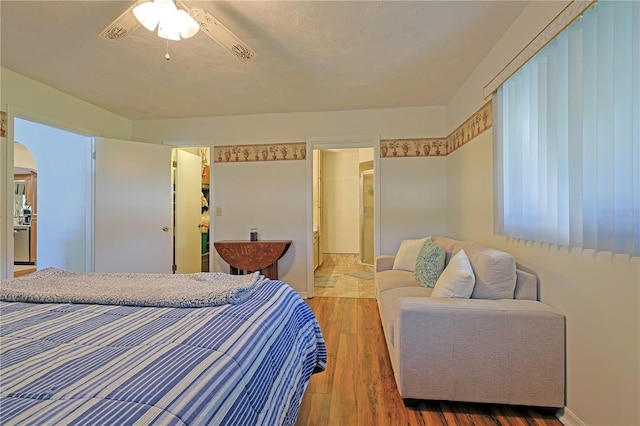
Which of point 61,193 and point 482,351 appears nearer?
point 482,351

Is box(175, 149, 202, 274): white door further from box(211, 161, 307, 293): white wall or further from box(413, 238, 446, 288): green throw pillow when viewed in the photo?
box(413, 238, 446, 288): green throw pillow

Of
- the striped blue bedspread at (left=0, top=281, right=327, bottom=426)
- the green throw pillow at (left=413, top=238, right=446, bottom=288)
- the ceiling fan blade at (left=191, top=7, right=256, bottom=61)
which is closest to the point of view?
the striped blue bedspread at (left=0, top=281, right=327, bottom=426)

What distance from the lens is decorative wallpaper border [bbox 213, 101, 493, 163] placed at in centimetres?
319

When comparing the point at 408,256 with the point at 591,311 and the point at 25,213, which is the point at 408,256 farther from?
the point at 25,213

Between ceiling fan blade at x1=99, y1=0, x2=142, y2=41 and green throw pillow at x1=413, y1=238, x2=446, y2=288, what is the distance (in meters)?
2.35

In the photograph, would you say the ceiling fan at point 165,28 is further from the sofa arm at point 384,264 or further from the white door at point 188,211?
the white door at point 188,211

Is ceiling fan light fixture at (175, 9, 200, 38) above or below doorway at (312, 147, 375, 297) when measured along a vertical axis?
above

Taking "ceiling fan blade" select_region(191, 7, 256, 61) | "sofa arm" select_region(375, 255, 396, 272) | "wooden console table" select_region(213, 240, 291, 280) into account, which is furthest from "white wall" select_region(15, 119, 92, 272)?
"sofa arm" select_region(375, 255, 396, 272)

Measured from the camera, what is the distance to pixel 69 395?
56 cm

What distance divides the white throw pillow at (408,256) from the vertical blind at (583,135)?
104cm

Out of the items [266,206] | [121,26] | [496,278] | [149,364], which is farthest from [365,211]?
[149,364]

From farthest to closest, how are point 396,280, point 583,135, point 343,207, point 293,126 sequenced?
point 343,207
point 293,126
point 396,280
point 583,135

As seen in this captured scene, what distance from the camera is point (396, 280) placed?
2.40 metres

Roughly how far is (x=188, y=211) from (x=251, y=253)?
1.39 m
